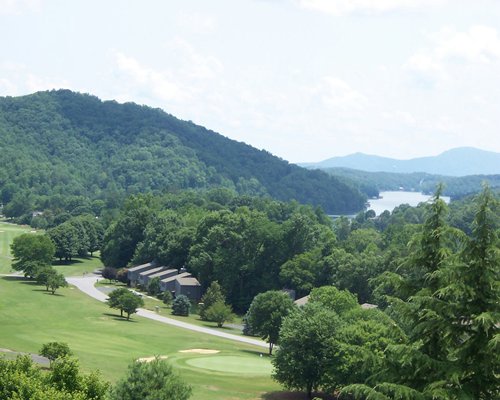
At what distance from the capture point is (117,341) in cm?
6369

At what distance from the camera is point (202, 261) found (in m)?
103

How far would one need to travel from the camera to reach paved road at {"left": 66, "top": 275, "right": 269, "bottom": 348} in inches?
2970

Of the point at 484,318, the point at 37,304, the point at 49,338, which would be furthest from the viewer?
the point at 37,304

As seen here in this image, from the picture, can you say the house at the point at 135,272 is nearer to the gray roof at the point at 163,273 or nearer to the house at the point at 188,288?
the gray roof at the point at 163,273

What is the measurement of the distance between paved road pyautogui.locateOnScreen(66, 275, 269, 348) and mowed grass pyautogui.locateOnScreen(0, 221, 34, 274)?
9660 millimetres

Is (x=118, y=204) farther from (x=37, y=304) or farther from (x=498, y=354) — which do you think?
(x=498, y=354)

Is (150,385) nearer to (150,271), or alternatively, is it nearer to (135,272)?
(150,271)

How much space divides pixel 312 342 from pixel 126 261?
79377mm

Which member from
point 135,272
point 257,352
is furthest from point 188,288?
point 257,352

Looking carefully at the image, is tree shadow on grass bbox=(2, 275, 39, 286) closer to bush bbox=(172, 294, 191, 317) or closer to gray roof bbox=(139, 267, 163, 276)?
gray roof bbox=(139, 267, 163, 276)

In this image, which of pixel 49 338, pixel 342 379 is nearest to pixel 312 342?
pixel 342 379

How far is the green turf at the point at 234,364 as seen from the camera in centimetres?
5484

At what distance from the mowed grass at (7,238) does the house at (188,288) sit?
23445 mm

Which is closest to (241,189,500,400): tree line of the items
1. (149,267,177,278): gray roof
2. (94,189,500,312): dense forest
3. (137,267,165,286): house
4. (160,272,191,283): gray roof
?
(94,189,500,312): dense forest
